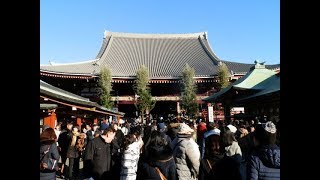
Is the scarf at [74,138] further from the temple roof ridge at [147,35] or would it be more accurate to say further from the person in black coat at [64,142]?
the temple roof ridge at [147,35]

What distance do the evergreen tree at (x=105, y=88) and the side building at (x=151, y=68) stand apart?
0.91 meters

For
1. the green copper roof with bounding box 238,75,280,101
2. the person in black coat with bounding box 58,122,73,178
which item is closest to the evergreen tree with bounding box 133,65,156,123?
the green copper roof with bounding box 238,75,280,101

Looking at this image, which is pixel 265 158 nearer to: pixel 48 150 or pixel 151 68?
pixel 48 150

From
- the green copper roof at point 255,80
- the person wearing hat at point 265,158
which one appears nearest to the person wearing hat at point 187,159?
the person wearing hat at point 265,158

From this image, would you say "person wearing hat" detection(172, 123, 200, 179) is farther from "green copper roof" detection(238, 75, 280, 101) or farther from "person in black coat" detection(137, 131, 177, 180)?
"green copper roof" detection(238, 75, 280, 101)

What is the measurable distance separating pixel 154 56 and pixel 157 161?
116ft

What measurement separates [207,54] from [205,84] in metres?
6.76

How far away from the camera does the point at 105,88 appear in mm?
29641

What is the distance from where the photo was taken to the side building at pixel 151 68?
31.5m

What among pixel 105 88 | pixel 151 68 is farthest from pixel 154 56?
pixel 105 88

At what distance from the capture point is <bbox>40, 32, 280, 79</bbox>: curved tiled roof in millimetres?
34050
